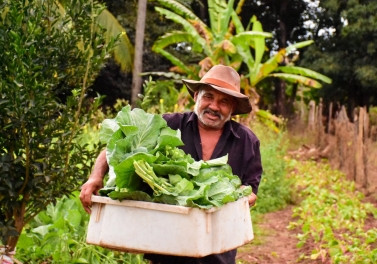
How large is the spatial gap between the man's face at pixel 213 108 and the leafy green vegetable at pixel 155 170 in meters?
0.52

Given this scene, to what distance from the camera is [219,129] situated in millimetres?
3748

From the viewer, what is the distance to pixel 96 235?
2.75 meters

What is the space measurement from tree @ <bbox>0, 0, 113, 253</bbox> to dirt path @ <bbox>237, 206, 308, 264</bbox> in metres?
3.46

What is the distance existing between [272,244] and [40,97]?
17.0 ft

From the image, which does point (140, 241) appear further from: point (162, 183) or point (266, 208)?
point (266, 208)

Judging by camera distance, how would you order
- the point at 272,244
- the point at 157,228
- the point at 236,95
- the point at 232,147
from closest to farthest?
the point at 157,228 → the point at 236,95 → the point at 232,147 → the point at 272,244

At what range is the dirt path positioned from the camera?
23.2ft

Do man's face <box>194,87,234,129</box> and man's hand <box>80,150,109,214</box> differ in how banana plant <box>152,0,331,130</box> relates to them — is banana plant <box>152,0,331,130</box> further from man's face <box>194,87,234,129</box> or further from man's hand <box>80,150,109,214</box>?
man's hand <box>80,150,109,214</box>

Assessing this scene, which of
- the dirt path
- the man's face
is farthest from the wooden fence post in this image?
the man's face

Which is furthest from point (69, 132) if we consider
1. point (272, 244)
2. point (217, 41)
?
point (217, 41)

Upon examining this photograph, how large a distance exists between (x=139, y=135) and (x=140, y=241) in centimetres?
57

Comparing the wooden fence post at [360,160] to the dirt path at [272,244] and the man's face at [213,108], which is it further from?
the man's face at [213,108]

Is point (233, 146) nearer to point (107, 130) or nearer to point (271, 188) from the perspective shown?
point (107, 130)

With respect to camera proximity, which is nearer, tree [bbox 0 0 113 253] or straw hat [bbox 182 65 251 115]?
tree [bbox 0 0 113 253]
